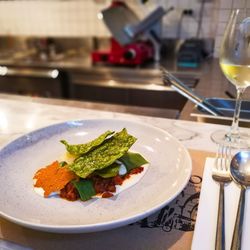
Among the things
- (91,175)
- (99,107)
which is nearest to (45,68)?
(99,107)

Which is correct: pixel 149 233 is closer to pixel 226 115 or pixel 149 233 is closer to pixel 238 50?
pixel 238 50

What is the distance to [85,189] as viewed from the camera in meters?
0.41

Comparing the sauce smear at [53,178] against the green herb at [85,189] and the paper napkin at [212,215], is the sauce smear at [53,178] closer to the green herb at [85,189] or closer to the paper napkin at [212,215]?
the green herb at [85,189]

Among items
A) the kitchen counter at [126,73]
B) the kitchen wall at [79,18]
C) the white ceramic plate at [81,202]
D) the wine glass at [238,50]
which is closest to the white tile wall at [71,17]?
the kitchen wall at [79,18]

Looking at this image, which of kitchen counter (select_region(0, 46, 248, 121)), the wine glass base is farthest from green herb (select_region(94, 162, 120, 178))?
kitchen counter (select_region(0, 46, 248, 121))

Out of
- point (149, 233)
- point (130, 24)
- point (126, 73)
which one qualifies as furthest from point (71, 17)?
point (149, 233)

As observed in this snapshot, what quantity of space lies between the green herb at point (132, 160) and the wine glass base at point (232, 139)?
0.20m

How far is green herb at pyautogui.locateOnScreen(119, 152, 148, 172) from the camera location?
46 cm

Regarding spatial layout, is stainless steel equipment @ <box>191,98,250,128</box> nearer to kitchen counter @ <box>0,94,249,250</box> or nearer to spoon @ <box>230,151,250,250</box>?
kitchen counter @ <box>0,94,249,250</box>

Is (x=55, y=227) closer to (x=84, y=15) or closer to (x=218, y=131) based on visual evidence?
(x=218, y=131)

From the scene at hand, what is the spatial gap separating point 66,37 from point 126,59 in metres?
0.67

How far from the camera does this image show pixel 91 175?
1.40 feet

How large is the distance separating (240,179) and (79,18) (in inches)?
75.2

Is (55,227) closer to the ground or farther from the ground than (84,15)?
closer to the ground
